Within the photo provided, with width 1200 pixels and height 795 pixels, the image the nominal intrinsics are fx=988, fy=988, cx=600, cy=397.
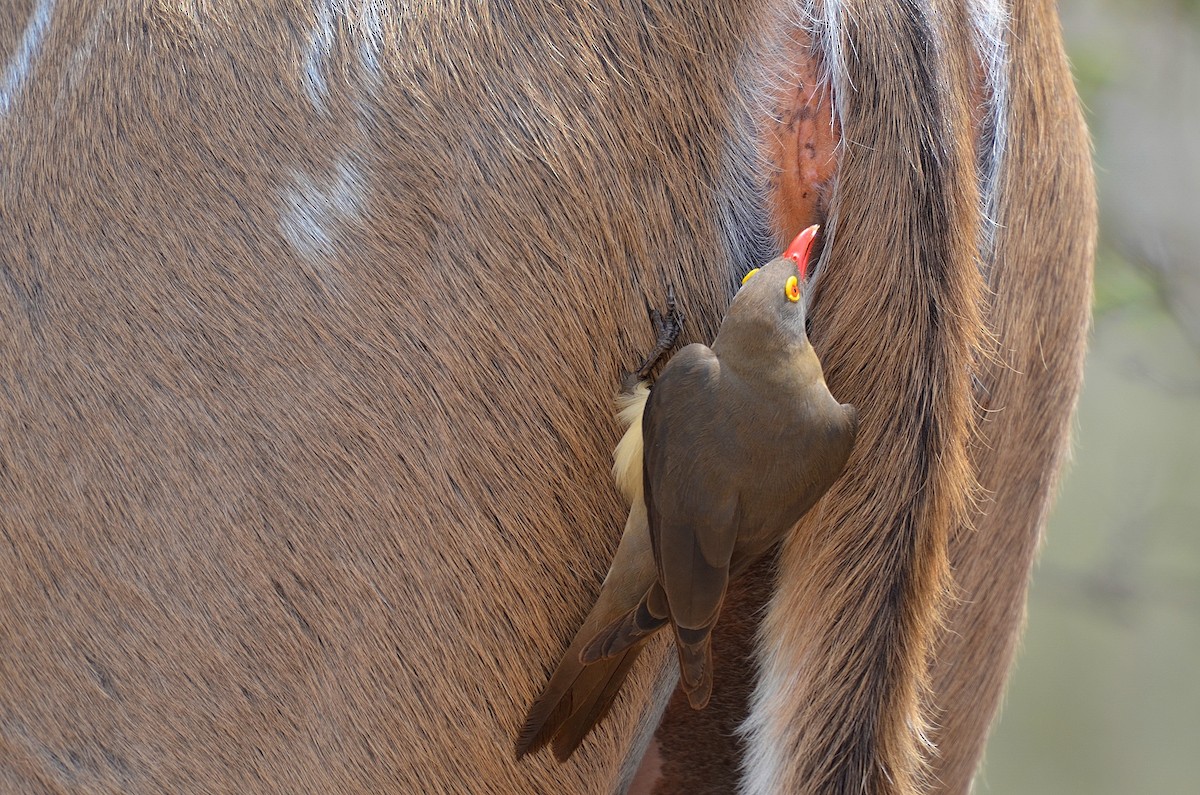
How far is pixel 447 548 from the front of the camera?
0.84 meters

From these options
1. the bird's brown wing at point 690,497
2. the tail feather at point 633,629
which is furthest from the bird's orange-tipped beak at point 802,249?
the tail feather at point 633,629

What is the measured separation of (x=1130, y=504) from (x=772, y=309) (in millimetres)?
2120


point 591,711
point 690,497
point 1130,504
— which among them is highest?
point 690,497

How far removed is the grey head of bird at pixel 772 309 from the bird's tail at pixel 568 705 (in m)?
0.28

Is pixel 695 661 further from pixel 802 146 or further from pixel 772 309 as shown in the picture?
pixel 802 146

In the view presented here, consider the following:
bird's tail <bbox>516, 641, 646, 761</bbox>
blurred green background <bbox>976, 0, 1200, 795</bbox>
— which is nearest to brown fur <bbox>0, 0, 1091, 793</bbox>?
bird's tail <bbox>516, 641, 646, 761</bbox>

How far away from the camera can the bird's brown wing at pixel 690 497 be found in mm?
806

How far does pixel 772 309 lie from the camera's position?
81 centimetres

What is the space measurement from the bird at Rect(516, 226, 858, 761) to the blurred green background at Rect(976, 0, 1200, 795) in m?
1.55

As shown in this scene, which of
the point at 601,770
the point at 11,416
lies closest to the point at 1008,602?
the point at 601,770

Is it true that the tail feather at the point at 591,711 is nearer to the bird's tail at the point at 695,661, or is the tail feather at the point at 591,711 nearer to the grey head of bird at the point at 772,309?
the bird's tail at the point at 695,661

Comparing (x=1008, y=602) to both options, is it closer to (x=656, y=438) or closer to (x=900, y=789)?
(x=900, y=789)

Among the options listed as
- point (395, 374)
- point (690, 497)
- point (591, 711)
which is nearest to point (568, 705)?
point (591, 711)

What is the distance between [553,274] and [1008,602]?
25.9 inches
